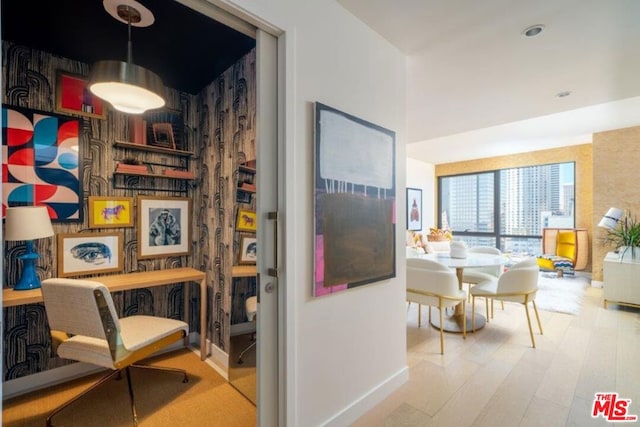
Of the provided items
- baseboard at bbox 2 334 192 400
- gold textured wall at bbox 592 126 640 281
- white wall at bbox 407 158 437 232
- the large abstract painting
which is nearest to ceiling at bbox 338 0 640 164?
the large abstract painting

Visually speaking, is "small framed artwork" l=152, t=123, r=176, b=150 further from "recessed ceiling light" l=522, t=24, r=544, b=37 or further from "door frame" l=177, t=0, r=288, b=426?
"recessed ceiling light" l=522, t=24, r=544, b=37

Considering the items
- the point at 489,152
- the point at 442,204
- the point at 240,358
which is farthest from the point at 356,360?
the point at 442,204

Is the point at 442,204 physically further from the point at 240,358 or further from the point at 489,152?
the point at 240,358

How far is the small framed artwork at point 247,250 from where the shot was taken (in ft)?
7.47

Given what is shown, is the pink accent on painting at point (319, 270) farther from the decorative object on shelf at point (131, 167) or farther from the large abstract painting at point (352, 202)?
the decorative object on shelf at point (131, 167)

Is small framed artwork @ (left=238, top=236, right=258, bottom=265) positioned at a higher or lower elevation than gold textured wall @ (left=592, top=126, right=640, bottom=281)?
lower

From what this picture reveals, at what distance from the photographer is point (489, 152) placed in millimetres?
7027

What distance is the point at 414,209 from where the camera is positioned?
7.69 metres

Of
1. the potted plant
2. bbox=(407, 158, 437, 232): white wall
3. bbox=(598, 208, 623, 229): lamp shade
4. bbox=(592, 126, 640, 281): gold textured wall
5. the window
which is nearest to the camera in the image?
the potted plant

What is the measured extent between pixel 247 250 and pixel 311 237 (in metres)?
0.85

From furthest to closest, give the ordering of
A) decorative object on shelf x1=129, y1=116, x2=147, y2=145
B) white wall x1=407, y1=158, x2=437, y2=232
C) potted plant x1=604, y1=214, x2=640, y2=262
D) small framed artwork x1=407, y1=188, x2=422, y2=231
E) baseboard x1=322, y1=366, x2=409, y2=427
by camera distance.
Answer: white wall x1=407, y1=158, x2=437, y2=232 → small framed artwork x1=407, y1=188, x2=422, y2=231 → potted plant x1=604, y1=214, x2=640, y2=262 → decorative object on shelf x1=129, y1=116, x2=147, y2=145 → baseboard x1=322, y1=366, x2=409, y2=427

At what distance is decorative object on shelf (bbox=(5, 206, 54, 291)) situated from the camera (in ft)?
6.69

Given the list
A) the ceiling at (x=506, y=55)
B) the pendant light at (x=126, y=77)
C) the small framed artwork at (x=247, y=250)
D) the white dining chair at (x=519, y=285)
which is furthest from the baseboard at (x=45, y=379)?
the white dining chair at (x=519, y=285)

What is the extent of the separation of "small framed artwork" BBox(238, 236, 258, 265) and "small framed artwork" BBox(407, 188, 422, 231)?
18.8 feet
